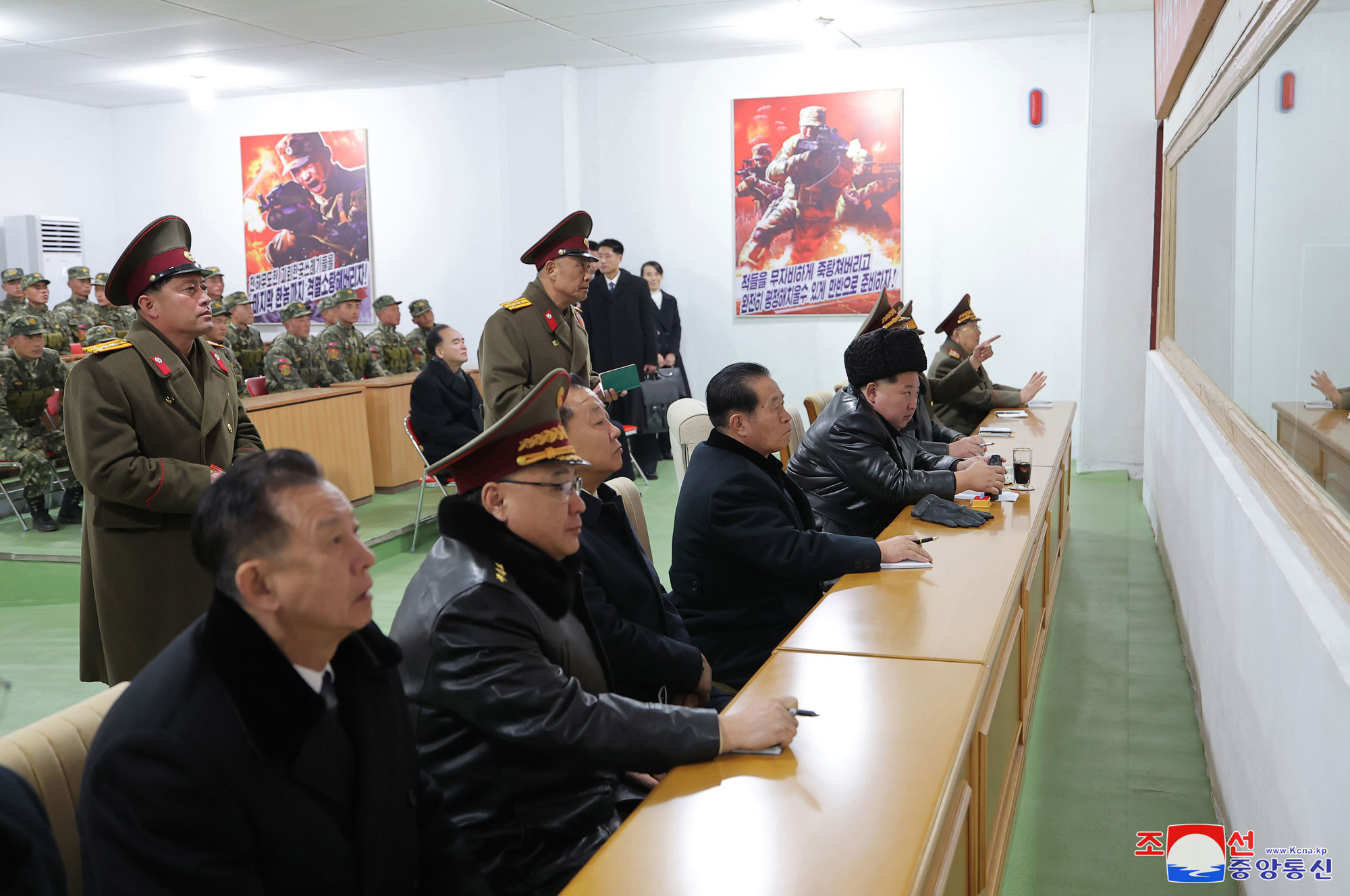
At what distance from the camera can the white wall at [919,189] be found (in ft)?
26.0

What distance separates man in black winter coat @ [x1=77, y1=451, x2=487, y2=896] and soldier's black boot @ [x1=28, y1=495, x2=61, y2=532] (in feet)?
20.2

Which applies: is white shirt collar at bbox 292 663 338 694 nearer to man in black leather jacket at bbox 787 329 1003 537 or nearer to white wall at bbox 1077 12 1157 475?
man in black leather jacket at bbox 787 329 1003 537

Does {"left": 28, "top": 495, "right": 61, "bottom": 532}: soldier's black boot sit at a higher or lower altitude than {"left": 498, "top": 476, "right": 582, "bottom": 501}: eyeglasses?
lower

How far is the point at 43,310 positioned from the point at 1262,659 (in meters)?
9.77

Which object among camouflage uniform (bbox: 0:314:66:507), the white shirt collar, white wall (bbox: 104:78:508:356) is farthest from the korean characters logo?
white wall (bbox: 104:78:508:356)

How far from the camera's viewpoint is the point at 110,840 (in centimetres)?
113

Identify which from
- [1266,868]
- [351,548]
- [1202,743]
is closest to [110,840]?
[351,548]

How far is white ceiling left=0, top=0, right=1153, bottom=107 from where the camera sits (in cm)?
672

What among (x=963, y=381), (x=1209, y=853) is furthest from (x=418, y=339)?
(x=1209, y=853)

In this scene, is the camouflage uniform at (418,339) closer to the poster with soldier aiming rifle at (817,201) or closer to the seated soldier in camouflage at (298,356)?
the seated soldier in camouflage at (298,356)

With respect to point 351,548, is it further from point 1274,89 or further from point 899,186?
point 899,186

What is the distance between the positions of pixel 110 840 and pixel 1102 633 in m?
3.98

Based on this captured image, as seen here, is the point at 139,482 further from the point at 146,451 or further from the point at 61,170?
the point at 61,170

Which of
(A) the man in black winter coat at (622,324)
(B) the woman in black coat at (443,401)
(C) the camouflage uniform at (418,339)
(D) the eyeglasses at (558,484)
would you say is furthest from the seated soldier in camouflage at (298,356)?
(D) the eyeglasses at (558,484)
